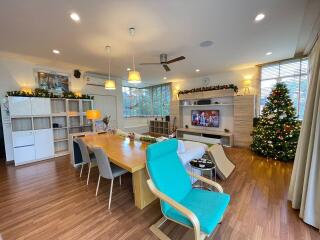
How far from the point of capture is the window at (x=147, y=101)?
8.11 metres

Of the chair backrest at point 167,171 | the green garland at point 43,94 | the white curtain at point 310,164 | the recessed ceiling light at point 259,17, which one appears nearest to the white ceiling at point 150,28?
the recessed ceiling light at point 259,17

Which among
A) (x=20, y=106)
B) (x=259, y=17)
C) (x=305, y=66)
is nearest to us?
(x=259, y=17)

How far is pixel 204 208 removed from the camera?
149 centimetres

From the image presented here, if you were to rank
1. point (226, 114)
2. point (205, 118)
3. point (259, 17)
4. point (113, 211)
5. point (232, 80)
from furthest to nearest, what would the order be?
point (205, 118) → point (226, 114) → point (232, 80) → point (259, 17) → point (113, 211)

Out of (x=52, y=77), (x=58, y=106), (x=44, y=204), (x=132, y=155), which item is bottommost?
(x=44, y=204)

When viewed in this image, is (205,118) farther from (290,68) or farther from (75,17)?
(75,17)

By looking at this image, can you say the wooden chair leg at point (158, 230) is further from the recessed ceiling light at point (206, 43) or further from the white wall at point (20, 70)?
the white wall at point (20, 70)

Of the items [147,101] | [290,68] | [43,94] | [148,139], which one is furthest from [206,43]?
[147,101]

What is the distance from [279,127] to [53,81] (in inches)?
269

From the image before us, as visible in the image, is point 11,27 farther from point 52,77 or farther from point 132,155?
point 132,155

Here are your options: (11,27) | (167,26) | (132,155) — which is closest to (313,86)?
(167,26)

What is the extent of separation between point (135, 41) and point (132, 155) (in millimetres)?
2291

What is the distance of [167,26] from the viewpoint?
8.33 ft

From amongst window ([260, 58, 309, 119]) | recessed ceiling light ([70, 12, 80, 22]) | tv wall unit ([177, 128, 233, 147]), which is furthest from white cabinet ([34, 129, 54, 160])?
Answer: window ([260, 58, 309, 119])
